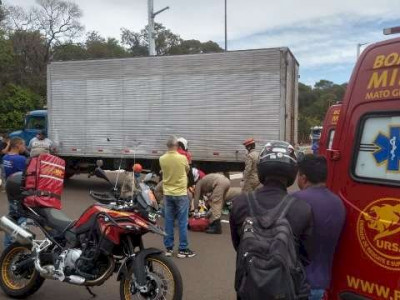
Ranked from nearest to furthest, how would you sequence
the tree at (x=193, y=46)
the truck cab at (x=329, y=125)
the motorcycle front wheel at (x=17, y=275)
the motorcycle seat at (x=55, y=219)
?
the motorcycle seat at (x=55, y=219), the motorcycle front wheel at (x=17, y=275), the truck cab at (x=329, y=125), the tree at (x=193, y=46)

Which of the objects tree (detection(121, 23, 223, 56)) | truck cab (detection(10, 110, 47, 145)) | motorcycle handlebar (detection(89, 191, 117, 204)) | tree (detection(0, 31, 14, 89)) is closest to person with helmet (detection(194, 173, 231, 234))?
motorcycle handlebar (detection(89, 191, 117, 204))

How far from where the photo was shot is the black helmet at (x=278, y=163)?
9.07ft

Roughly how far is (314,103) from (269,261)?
212 feet

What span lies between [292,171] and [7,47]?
Result: 4158cm

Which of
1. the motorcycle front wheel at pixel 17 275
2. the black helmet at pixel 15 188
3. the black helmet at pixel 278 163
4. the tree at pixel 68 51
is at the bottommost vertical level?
the motorcycle front wheel at pixel 17 275

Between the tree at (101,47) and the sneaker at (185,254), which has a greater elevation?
the tree at (101,47)

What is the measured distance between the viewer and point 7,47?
133 ft

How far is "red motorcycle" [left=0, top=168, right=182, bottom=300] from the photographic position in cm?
480

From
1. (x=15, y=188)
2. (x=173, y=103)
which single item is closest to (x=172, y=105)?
(x=173, y=103)

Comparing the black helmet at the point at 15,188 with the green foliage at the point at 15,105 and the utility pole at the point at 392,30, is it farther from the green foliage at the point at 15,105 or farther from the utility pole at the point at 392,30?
the green foliage at the point at 15,105

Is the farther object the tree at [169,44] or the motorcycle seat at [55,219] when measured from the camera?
the tree at [169,44]

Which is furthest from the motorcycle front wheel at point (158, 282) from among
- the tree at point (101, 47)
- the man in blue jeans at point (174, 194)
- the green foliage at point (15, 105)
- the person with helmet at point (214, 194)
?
the tree at point (101, 47)

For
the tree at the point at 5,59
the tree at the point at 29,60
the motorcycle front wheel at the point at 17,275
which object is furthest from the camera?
the tree at the point at 29,60

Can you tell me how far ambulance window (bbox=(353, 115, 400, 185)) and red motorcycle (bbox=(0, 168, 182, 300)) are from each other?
2.35 m
